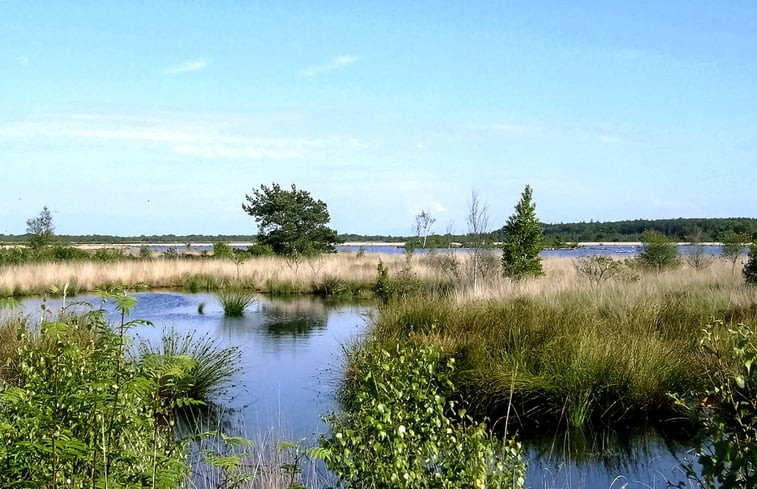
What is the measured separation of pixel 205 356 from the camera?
898 cm

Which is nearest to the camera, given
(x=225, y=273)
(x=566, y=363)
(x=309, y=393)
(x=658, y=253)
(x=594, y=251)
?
(x=566, y=363)

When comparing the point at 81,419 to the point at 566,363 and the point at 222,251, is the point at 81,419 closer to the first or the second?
the point at 566,363

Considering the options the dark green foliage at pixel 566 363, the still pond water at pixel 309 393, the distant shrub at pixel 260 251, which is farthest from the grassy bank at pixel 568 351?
the distant shrub at pixel 260 251

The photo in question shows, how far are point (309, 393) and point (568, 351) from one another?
349cm

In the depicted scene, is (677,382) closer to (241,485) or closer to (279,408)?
(279,408)

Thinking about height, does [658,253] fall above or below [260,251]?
below

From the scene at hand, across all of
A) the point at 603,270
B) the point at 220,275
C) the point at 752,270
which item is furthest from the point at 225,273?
the point at 752,270

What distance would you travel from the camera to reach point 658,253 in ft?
79.5

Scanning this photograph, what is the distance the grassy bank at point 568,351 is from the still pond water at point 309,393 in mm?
574

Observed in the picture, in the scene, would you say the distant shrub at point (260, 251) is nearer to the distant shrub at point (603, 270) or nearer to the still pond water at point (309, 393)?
the still pond water at point (309, 393)

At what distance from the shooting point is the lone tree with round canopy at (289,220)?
1442 inches

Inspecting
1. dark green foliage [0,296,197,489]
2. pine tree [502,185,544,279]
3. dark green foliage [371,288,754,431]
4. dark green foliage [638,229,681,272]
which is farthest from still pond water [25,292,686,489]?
dark green foliage [638,229,681,272]

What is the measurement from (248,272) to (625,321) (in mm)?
18945

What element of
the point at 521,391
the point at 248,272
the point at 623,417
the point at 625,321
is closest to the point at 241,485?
the point at 521,391
